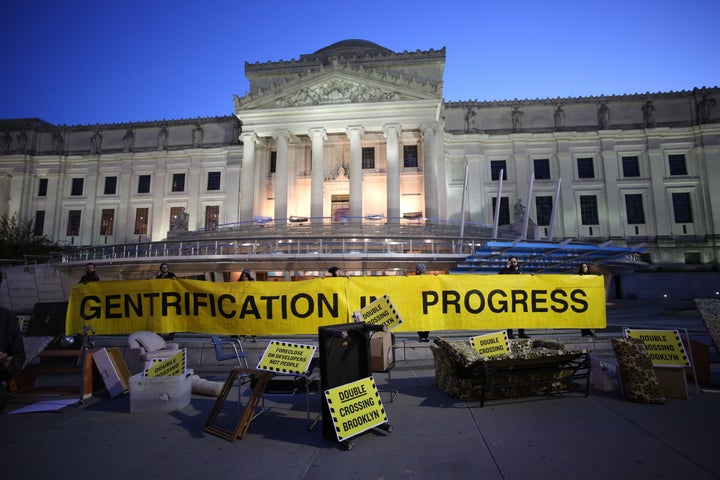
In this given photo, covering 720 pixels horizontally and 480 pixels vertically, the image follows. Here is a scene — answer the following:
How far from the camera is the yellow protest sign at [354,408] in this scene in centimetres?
543

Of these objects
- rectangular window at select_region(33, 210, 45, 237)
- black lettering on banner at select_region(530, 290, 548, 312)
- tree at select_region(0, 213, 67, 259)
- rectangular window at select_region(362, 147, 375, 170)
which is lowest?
black lettering on banner at select_region(530, 290, 548, 312)

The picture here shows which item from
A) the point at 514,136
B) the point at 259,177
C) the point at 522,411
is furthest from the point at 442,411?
the point at 514,136

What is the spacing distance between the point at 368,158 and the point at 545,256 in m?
26.5

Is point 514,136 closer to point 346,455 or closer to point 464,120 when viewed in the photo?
point 464,120

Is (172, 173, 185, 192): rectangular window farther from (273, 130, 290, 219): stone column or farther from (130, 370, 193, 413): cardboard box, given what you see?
(130, 370, 193, 413): cardboard box

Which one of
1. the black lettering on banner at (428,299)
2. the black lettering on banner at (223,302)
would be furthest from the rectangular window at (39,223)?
the black lettering on banner at (428,299)

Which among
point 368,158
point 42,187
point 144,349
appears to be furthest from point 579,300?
point 42,187

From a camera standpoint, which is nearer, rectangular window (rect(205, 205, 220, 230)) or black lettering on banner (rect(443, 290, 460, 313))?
black lettering on banner (rect(443, 290, 460, 313))

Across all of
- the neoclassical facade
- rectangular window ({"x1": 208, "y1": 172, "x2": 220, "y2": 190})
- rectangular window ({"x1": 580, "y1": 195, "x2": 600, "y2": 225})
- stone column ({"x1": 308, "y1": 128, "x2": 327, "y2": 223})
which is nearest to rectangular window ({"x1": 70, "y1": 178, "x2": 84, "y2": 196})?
the neoclassical facade

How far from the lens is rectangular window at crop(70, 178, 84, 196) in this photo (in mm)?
51688

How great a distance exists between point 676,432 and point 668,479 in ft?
5.69

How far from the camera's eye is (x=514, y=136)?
45375mm

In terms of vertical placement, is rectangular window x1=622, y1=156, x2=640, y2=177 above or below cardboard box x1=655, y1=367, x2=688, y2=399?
above

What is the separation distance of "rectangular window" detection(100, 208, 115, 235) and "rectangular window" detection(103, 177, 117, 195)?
2.20 m
